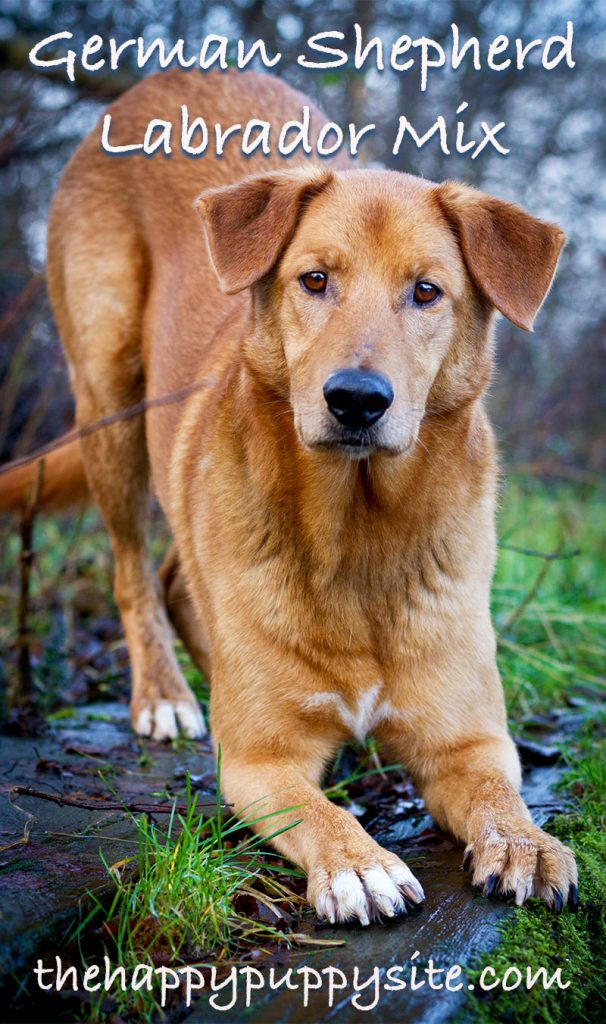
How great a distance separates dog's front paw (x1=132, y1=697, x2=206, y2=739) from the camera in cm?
378

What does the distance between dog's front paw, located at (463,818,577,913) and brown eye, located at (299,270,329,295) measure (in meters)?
1.51

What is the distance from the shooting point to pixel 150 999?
1957 mm

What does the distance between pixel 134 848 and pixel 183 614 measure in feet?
6.81

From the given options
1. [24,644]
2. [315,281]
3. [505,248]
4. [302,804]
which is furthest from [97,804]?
[505,248]

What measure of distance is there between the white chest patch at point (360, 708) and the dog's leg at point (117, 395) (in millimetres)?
1475

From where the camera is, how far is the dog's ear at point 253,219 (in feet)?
9.56

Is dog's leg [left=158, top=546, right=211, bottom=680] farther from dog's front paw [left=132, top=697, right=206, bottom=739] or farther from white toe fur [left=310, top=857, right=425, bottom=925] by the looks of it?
white toe fur [left=310, top=857, right=425, bottom=925]

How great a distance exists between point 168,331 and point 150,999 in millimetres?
2638

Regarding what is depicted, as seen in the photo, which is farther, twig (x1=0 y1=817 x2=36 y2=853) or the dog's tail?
the dog's tail

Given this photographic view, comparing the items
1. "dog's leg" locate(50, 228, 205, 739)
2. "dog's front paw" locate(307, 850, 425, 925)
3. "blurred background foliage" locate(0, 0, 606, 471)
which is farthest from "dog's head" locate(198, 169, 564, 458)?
"blurred background foliage" locate(0, 0, 606, 471)

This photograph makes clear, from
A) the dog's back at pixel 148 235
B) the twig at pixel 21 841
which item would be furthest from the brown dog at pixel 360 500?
the dog's back at pixel 148 235

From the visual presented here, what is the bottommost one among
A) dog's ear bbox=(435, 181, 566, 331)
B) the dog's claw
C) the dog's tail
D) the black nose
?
the dog's claw

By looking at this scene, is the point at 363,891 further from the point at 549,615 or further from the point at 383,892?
the point at 549,615

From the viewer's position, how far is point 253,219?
301 centimetres
